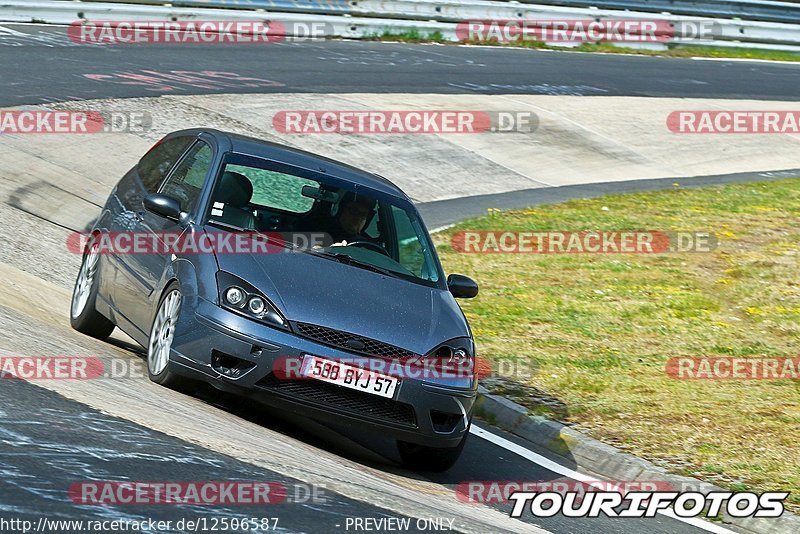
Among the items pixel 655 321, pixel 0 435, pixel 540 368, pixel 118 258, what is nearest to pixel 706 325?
pixel 655 321

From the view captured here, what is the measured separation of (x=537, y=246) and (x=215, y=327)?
875cm

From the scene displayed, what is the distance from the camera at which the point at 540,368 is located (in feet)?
34.9

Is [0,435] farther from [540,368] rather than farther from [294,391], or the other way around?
[540,368]

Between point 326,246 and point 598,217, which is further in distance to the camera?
point 598,217

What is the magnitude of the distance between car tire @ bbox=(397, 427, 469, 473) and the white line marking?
36.7 inches

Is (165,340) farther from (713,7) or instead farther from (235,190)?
(713,7)

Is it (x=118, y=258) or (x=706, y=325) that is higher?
(x=118, y=258)

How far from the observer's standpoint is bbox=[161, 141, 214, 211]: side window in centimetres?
855

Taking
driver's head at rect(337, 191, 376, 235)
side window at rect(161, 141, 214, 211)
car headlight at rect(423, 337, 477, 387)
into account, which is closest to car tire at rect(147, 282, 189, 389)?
side window at rect(161, 141, 214, 211)

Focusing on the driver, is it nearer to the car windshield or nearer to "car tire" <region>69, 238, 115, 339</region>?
the car windshield

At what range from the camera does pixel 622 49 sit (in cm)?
3027
